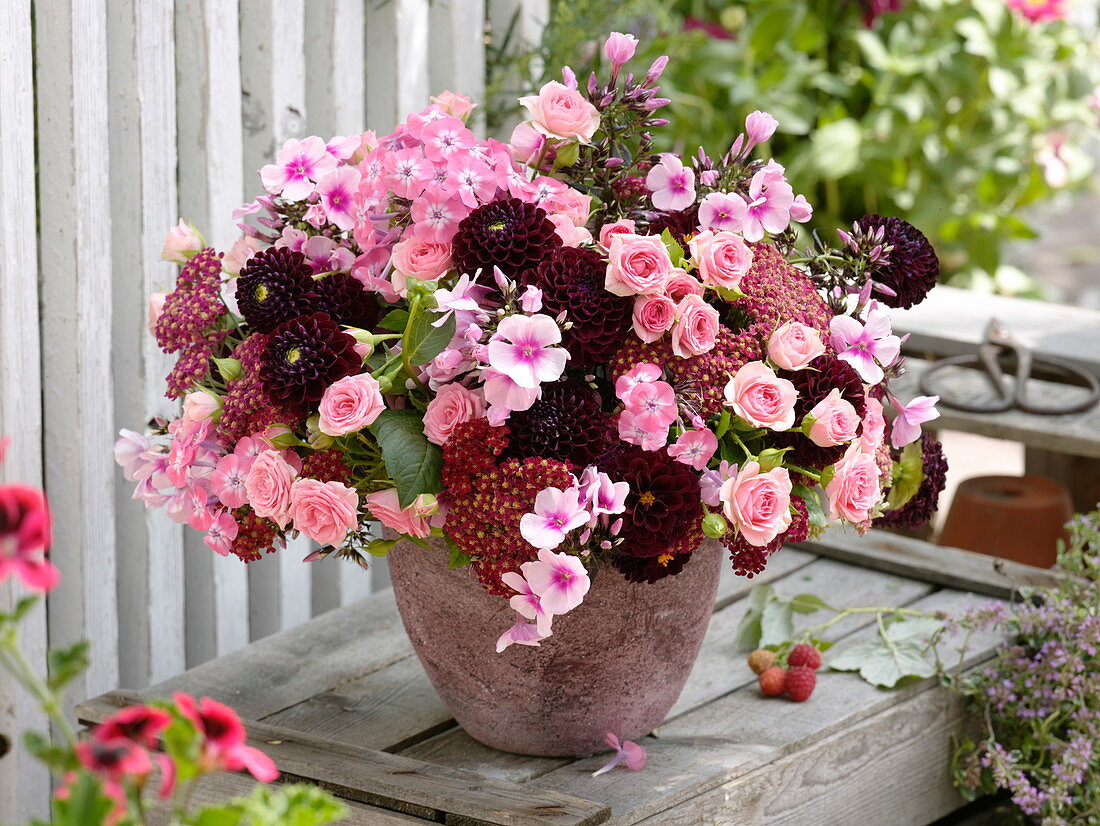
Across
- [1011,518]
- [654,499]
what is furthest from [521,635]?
[1011,518]

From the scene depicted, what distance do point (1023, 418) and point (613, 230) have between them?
4.14ft

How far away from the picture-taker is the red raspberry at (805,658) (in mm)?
1502

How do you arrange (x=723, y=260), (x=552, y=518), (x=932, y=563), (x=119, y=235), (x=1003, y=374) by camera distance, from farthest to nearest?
(x=1003, y=374) < (x=932, y=563) < (x=119, y=235) < (x=723, y=260) < (x=552, y=518)

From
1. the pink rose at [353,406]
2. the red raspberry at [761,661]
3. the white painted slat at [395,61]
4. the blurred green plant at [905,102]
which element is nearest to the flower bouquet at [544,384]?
the pink rose at [353,406]

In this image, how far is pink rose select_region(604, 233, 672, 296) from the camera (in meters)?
1.06

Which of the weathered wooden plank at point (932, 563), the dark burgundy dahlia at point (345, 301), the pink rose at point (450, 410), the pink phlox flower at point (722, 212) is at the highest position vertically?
the pink phlox flower at point (722, 212)

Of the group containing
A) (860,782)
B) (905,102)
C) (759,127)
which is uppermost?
(905,102)

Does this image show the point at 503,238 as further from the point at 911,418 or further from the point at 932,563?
the point at 932,563

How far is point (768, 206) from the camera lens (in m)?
1.18

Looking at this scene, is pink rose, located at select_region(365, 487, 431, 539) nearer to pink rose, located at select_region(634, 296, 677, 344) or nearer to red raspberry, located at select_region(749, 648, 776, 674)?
pink rose, located at select_region(634, 296, 677, 344)

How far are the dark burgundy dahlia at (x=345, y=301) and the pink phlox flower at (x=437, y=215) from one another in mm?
79

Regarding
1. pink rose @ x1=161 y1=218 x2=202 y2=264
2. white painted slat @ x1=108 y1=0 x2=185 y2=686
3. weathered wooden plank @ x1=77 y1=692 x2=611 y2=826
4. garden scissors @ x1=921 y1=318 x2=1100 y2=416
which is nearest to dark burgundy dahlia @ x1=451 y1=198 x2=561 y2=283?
pink rose @ x1=161 y1=218 x2=202 y2=264

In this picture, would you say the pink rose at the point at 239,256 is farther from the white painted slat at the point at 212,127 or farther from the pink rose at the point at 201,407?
the white painted slat at the point at 212,127

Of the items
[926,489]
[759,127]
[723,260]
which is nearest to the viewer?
[723,260]
